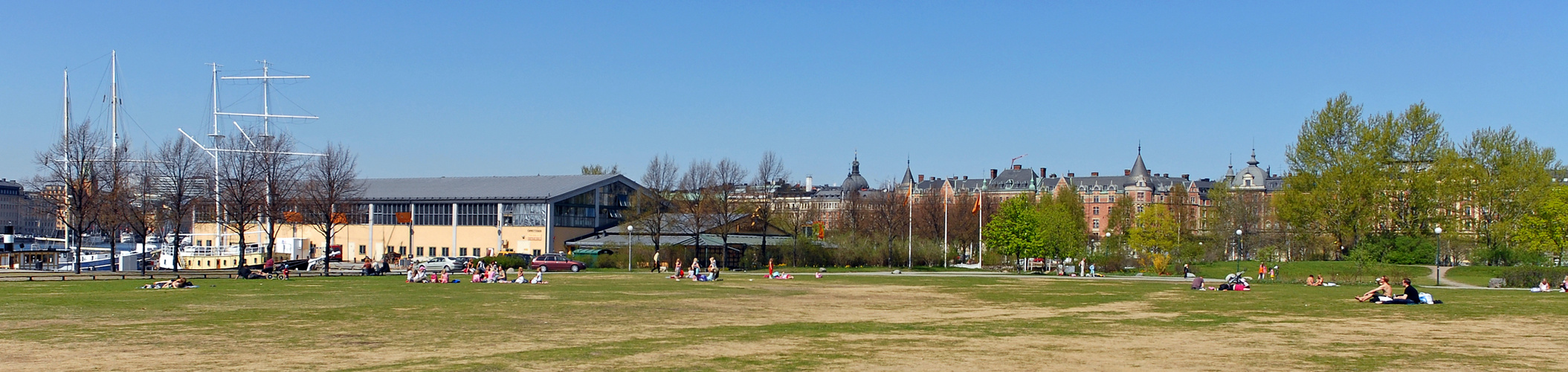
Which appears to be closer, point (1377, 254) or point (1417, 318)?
point (1417, 318)

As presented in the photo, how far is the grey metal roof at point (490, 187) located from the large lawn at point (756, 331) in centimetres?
5555

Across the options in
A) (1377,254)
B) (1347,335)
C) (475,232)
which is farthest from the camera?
(475,232)

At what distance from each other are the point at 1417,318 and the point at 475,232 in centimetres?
7932

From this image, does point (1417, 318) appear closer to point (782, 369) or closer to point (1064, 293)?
point (1064, 293)

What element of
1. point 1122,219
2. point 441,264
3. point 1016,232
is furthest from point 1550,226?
point 441,264

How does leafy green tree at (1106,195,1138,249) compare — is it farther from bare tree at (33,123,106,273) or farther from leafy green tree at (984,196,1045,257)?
bare tree at (33,123,106,273)

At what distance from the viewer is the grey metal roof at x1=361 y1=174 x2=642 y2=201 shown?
317 ft

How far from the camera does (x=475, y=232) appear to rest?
319 ft

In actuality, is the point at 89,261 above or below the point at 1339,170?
below

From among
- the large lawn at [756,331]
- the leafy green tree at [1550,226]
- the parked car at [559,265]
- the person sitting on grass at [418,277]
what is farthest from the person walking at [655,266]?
the leafy green tree at [1550,226]


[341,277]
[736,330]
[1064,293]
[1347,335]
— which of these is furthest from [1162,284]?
[341,277]

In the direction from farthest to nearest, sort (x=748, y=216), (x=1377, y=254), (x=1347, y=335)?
(x=748, y=216), (x=1377, y=254), (x=1347, y=335)

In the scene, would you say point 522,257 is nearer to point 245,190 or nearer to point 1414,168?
point 245,190

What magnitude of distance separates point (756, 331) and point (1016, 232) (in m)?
62.4
